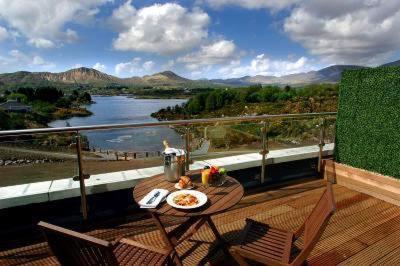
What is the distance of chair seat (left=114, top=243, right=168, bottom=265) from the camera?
183 centimetres

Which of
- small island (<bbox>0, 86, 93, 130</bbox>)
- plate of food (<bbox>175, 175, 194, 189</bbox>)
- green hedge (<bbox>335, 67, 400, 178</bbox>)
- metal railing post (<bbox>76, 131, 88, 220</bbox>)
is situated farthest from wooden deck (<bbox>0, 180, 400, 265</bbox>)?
small island (<bbox>0, 86, 93, 130</bbox>)

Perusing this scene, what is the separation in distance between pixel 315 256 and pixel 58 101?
99.1 metres

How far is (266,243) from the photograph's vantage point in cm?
222

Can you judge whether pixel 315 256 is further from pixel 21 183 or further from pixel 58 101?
pixel 58 101

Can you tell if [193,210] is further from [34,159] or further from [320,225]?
[34,159]

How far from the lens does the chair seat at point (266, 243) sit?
6.60 feet

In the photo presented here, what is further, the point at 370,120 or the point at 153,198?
the point at 370,120

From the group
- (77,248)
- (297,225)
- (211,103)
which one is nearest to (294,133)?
(297,225)

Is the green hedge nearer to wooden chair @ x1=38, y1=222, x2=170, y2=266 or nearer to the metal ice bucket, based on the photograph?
the metal ice bucket

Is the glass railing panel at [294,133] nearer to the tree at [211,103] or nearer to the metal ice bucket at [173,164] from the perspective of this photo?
the metal ice bucket at [173,164]

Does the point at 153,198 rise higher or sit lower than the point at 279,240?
higher

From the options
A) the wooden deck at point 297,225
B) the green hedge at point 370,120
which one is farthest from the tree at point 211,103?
the wooden deck at point 297,225

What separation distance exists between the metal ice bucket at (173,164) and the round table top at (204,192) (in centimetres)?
6

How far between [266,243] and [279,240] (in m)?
0.14
